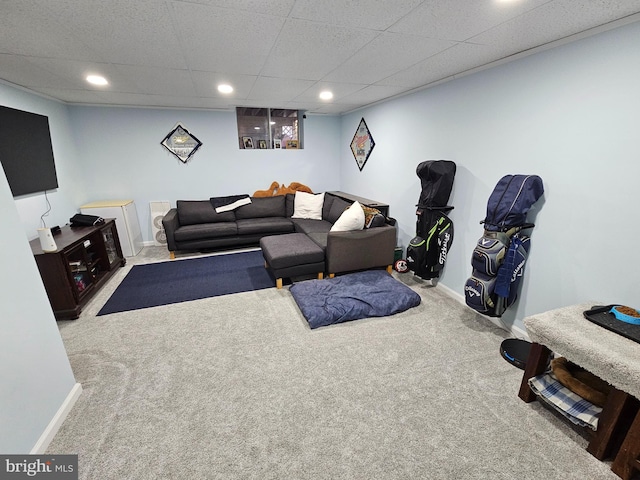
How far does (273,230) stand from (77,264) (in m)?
2.44

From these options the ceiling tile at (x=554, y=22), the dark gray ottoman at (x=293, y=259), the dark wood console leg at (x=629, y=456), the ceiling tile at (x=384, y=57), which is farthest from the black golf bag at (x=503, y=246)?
the dark gray ottoman at (x=293, y=259)

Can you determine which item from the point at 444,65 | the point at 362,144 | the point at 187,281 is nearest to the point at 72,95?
the point at 187,281

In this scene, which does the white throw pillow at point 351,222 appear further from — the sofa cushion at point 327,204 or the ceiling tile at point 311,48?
the ceiling tile at point 311,48

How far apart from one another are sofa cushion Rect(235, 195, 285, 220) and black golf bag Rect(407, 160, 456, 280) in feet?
8.47

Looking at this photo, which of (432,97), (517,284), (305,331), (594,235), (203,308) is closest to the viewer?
(594,235)

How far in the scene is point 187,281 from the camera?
3.47 metres

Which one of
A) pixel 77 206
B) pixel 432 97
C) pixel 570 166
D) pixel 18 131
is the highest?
pixel 432 97

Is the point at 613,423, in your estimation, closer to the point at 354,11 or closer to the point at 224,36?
the point at 354,11

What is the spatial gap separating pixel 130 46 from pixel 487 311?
3.35m

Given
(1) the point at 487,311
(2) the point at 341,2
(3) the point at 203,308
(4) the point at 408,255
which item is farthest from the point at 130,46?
(1) the point at 487,311

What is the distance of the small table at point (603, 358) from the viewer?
51.9 inches

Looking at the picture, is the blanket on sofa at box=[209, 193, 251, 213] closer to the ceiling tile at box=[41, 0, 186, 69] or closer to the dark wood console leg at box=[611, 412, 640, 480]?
the ceiling tile at box=[41, 0, 186, 69]

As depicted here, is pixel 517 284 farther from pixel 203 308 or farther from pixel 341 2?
pixel 203 308

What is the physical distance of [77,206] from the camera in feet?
13.2
